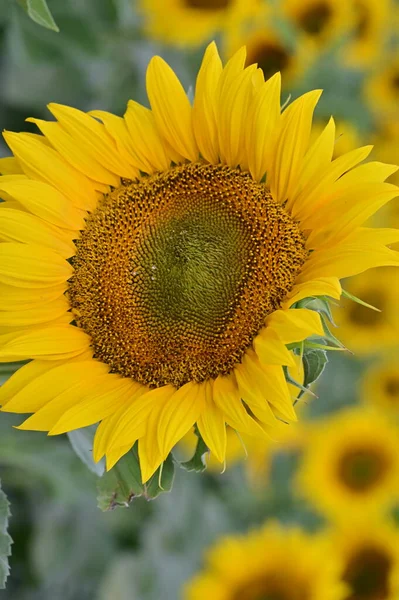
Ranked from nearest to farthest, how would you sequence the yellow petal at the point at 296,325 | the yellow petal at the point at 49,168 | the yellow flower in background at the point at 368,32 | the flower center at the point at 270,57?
the yellow petal at the point at 296,325 → the yellow petal at the point at 49,168 → the flower center at the point at 270,57 → the yellow flower in background at the point at 368,32

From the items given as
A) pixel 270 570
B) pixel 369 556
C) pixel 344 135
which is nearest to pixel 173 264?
pixel 270 570

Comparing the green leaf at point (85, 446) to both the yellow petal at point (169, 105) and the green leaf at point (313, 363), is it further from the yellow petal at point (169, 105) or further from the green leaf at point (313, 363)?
the yellow petal at point (169, 105)

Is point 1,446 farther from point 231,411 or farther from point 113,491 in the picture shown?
point 231,411

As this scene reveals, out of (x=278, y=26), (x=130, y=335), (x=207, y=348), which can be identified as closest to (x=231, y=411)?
(x=207, y=348)

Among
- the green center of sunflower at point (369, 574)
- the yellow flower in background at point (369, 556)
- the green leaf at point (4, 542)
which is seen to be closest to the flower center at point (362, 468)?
the yellow flower in background at point (369, 556)

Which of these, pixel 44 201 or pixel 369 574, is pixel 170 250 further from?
pixel 369 574

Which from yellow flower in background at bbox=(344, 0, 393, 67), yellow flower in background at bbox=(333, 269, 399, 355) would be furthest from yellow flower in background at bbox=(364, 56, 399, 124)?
yellow flower in background at bbox=(333, 269, 399, 355)
